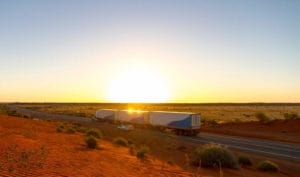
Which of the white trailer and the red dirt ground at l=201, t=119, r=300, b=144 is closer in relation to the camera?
the red dirt ground at l=201, t=119, r=300, b=144

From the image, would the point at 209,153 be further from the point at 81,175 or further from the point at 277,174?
the point at 81,175

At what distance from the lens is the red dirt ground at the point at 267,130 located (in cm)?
4419

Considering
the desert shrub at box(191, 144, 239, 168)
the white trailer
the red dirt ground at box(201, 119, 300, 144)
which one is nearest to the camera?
the desert shrub at box(191, 144, 239, 168)

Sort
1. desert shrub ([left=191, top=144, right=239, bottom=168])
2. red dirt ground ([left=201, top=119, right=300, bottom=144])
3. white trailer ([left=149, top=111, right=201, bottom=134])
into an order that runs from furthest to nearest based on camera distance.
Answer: white trailer ([left=149, top=111, right=201, bottom=134]) → red dirt ground ([left=201, top=119, right=300, bottom=144]) → desert shrub ([left=191, top=144, right=239, bottom=168])

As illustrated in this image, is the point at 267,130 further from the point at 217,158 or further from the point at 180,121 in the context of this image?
the point at 217,158

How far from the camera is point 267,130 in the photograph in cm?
5050

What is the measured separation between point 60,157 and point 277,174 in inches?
483

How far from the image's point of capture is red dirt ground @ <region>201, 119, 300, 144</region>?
145 ft

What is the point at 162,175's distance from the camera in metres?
14.1

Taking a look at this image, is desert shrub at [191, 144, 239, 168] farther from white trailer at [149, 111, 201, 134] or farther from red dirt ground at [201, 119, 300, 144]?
white trailer at [149, 111, 201, 134]

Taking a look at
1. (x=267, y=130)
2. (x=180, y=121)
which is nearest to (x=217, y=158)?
(x=180, y=121)

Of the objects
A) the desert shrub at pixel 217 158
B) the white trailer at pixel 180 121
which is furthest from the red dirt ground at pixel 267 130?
the desert shrub at pixel 217 158

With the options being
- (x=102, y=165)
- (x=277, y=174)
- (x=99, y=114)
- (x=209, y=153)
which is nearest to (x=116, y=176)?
(x=102, y=165)

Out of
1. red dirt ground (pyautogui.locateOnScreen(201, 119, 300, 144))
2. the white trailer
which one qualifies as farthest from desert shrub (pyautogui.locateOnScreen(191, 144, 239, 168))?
the white trailer
